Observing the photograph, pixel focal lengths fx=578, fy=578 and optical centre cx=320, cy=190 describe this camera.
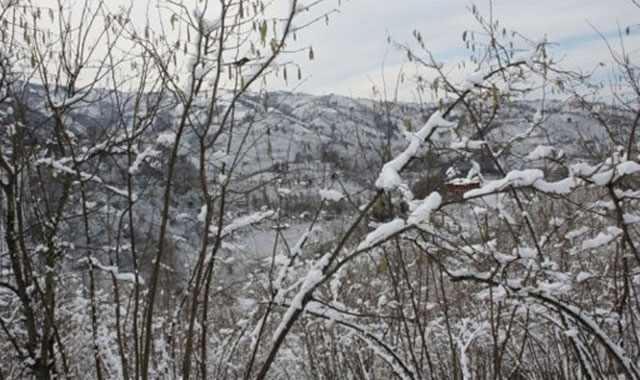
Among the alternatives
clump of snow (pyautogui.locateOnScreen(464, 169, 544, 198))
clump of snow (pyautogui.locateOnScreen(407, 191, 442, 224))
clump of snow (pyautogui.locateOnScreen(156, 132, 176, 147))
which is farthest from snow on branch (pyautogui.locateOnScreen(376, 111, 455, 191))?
clump of snow (pyautogui.locateOnScreen(156, 132, 176, 147))

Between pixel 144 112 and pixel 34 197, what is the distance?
803 mm

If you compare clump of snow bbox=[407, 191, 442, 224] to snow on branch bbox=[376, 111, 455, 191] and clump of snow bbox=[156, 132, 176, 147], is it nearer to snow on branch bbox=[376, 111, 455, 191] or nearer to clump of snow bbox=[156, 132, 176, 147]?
snow on branch bbox=[376, 111, 455, 191]

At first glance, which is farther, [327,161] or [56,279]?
[327,161]

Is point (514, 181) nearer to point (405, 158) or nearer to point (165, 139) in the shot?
point (405, 158)

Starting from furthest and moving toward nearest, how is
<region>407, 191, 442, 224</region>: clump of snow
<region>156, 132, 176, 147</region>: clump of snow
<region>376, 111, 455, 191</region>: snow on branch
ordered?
<region>156, 132, 176, 147</region>: clump of snow → <region>376, 111, 455, 191</region>: snow on branch → <region>407, 191, 442, 224</region>: clump of snow

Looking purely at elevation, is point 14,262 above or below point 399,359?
above

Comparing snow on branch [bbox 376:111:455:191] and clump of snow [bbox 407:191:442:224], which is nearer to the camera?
clump of snow [bbox 407:191:442:224]

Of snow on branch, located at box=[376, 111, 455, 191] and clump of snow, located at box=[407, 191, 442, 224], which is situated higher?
snow on branch, located at box=[376, 111, 455, 191]

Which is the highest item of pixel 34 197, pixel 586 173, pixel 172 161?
pixel 34 197

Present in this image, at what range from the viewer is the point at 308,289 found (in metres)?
1.67

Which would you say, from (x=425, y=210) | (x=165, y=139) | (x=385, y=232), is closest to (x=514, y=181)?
(x=425, y=210)

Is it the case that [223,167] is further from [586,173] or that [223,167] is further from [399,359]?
[586,173]

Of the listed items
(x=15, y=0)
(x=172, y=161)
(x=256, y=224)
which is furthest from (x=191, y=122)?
(x=15, y=0)

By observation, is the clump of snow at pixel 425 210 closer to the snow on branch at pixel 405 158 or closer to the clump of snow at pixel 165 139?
the snow on branch at pixel 405 158
